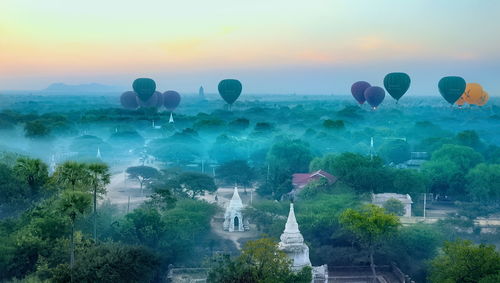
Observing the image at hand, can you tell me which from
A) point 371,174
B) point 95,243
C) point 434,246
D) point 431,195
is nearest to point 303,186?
point 371,174

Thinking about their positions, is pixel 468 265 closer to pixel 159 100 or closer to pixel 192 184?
pixel 192 184

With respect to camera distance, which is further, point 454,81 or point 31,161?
point 454,81

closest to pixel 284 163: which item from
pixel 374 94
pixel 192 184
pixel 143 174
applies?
pixel 143 174

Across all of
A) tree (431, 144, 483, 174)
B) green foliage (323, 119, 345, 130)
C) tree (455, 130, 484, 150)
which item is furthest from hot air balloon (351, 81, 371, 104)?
tree (431, 144, 483, 174)

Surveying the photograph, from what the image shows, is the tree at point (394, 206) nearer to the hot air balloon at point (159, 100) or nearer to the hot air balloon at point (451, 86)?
the hot air balloon at point (451, 86)

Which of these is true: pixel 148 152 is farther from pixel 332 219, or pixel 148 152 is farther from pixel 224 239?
pixel 332 219
